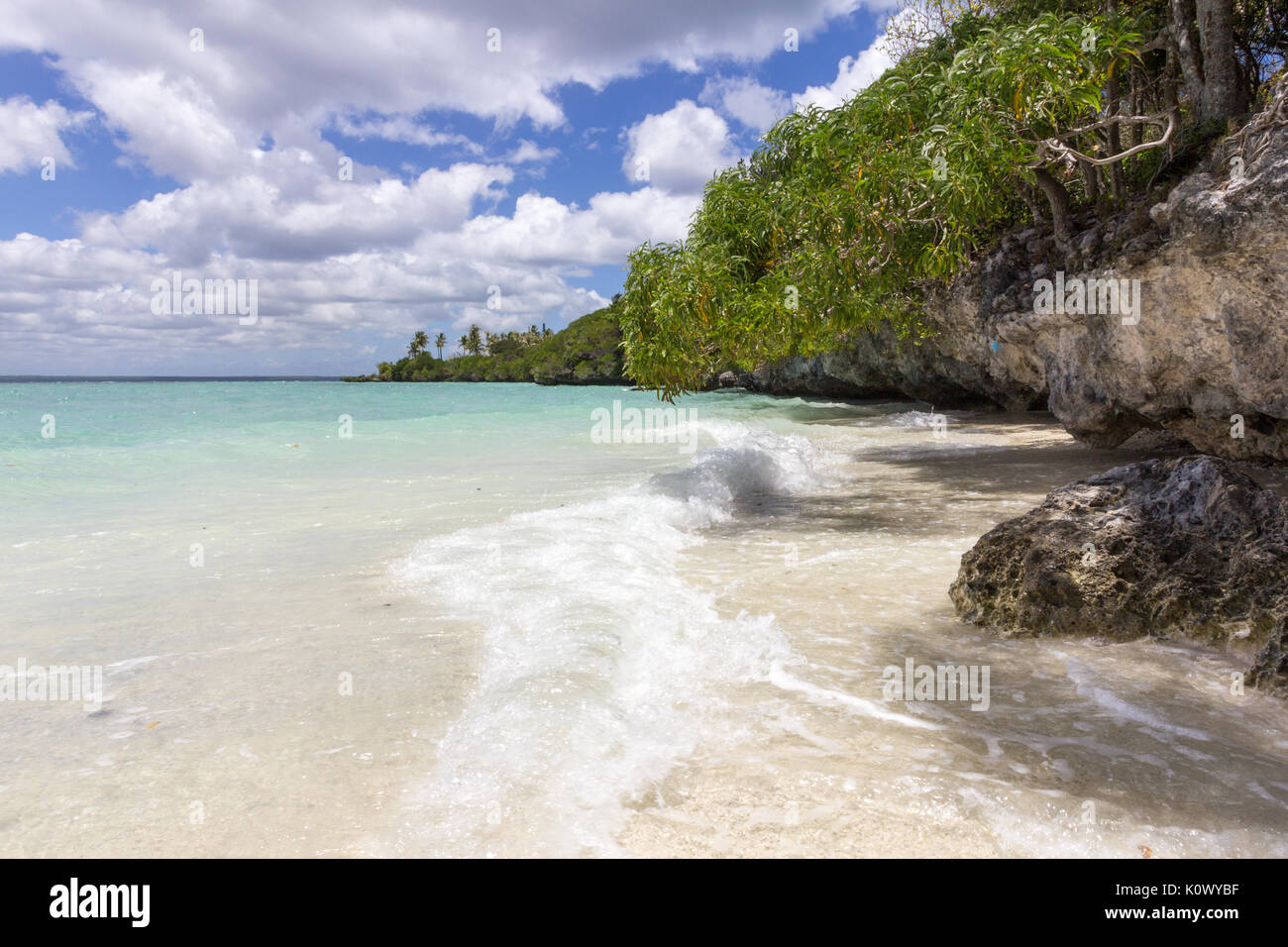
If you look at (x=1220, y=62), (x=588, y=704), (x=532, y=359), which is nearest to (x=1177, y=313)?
(x=1220, y=62)

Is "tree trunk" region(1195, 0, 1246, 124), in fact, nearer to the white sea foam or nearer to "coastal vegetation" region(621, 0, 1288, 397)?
"coastal vegetation" region(621, 0, 1288, 397)

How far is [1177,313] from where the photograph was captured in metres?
9.67

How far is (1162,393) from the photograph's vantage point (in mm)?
10539

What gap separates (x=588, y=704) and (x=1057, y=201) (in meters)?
12.2

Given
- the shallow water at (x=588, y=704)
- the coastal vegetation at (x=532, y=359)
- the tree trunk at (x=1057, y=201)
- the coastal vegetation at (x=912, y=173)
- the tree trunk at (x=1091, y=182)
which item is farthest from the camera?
the coastal vegetation at (x=532, y=359)

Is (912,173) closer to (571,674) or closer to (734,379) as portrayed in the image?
(571,674)

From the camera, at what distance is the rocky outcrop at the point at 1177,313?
27.1 feet

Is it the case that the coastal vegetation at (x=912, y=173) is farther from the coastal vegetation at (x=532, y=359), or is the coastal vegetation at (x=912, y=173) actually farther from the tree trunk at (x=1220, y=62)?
the coastal vegetation at (x=532, y=359)

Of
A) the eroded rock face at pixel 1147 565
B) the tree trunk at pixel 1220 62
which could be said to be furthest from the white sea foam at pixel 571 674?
the tree trunk at pixel 1220 62

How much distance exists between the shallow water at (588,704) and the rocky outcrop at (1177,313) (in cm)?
366

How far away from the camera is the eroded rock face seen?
14.0 feet
